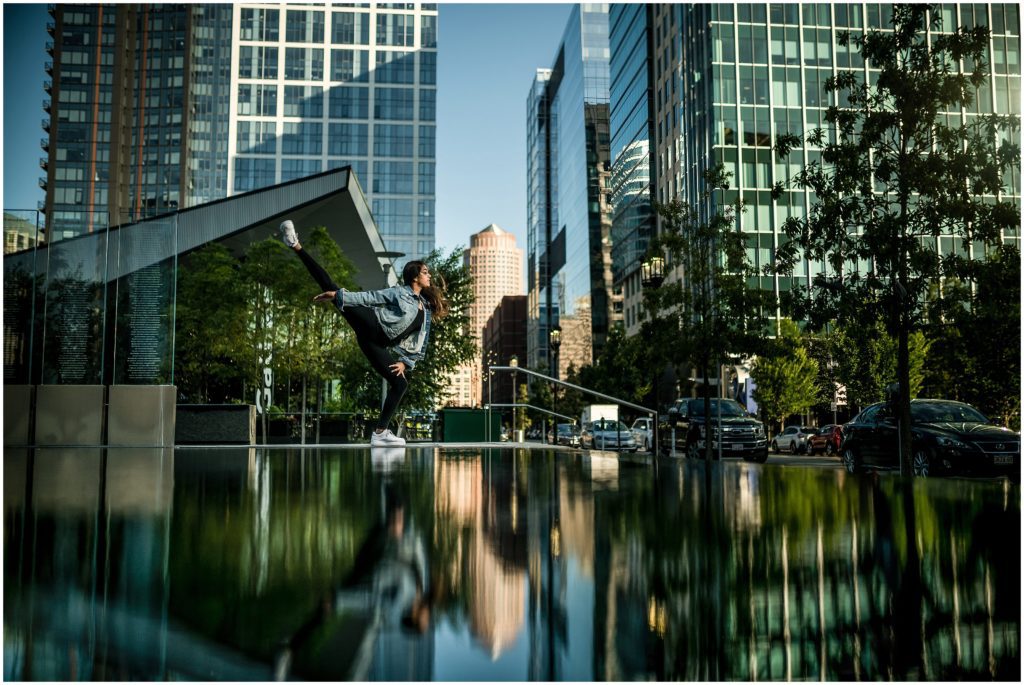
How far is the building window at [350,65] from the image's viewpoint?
4557 inches

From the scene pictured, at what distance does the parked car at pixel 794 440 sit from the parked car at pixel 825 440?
1.74 ft

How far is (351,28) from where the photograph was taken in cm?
11731

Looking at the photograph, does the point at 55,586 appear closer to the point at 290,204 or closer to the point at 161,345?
the point at 161,345

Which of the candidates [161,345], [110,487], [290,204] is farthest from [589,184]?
[110,487]

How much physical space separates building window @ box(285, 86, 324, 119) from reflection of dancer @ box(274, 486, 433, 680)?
390 ft

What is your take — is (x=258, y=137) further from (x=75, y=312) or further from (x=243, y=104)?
(x=75, y=312)

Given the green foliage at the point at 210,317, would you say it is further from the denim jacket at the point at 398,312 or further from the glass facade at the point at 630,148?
the glass facade at the point at 630,148

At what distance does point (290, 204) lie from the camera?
84.9ft

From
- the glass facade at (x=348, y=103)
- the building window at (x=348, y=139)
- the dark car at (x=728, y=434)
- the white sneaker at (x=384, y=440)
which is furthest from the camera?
the building window at (x=348, y=139)

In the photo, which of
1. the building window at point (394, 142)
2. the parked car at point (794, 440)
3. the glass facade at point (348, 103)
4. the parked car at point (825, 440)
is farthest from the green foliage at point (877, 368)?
the building window at point (394, 142)

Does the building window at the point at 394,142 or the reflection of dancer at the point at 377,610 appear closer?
the reflection of dancer at the point at 377,610

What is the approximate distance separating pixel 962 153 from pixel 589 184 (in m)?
84.5

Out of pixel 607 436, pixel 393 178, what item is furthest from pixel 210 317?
pixel 393 178

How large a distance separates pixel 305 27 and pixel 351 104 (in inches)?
535
